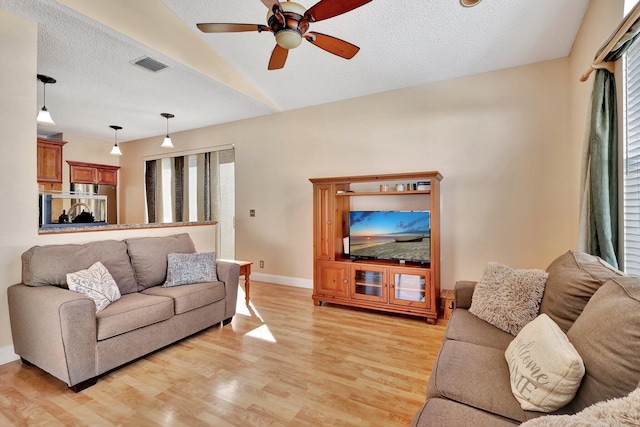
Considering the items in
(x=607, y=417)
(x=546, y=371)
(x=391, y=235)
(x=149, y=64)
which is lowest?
(x=546, y=371)

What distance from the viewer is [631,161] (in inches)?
72.4

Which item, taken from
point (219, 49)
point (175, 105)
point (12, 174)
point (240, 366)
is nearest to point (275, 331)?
point (240, 366)

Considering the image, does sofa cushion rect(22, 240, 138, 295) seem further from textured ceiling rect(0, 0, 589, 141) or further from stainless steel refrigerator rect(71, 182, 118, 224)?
stainless steel refrigerator rect(71, 182, 118, 224)

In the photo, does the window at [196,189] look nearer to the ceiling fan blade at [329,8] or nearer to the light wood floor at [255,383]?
the light wood floor at [255,383]

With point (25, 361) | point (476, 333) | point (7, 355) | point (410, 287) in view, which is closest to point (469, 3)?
point (476, 333)

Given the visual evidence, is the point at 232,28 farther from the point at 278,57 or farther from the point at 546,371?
the point at 546,371

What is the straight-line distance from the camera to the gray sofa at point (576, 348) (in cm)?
100

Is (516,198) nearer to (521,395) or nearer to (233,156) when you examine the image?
(521,395)

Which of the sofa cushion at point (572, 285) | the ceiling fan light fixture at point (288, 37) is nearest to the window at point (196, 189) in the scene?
the ceiling fan light fixture at point (288, 37)

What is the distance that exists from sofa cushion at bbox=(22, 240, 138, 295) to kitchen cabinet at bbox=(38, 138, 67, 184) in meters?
3.89

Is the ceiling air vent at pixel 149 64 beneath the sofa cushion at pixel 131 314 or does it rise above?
above

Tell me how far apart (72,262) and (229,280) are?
130 cm

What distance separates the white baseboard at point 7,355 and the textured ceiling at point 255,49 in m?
2.25

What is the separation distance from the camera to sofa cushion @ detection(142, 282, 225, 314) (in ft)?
8.63
